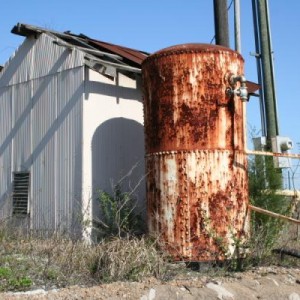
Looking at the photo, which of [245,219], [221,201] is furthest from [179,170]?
[245,219]

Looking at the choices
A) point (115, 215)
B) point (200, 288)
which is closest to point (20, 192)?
point (115, 215)

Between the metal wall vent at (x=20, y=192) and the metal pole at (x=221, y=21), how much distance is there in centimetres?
600

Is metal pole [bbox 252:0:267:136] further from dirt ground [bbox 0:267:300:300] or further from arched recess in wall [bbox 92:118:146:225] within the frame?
dirt ground [bbox 0:267:300:300]

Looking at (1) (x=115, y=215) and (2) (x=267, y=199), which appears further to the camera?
(2) (x=267, y=199)

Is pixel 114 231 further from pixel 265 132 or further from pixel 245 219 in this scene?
pixel 265 132

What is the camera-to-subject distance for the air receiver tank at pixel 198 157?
856 cm

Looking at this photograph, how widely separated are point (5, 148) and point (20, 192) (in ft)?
4.36

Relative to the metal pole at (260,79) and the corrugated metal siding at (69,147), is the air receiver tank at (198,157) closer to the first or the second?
the corrugated metal siding at (69,147)

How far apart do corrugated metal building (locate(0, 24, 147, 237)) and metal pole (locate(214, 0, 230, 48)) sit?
2505mm

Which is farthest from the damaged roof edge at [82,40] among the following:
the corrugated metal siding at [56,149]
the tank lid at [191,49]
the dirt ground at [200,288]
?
the dirt ground at [200,288]

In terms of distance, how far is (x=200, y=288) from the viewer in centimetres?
734

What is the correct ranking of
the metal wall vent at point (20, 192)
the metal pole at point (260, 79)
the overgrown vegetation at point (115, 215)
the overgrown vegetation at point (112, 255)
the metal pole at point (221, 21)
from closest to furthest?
the overgrown vegetation at point (112, 255) < the overgrown vegetation at point (115, 215) < the metal wall vent at point (20, 192) < the metal pole at point (221, 21) < the metal pole at point (260, 79)

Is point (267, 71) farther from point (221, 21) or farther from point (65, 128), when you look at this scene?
point (65, 128)

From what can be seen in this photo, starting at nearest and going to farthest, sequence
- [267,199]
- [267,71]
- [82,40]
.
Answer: [267,199] → [267,71] → [82,40]
